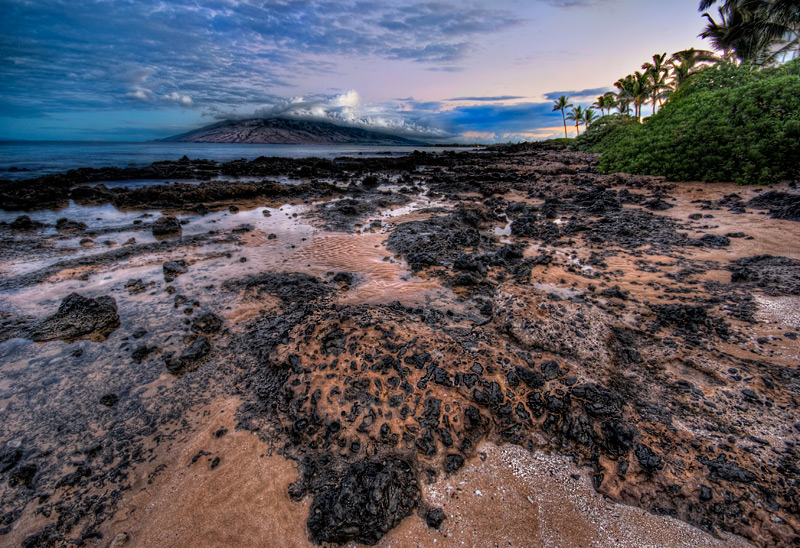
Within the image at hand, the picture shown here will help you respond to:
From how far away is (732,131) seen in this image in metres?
14.6

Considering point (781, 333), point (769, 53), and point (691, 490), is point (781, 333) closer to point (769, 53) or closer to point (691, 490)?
point (691, 490)

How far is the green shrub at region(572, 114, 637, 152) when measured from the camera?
42531 mm

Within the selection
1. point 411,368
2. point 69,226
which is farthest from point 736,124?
point 69,226

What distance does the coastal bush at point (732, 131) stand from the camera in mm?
13227

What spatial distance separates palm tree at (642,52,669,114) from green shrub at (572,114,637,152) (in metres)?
5.53

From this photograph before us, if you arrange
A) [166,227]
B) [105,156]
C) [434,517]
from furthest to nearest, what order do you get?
[105,156], [166,227], [434,517]

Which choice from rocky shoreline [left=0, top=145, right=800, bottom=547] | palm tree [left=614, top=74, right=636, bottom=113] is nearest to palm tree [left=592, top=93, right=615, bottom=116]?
palm tree [left=614, top=74, right=636, bottom=113]

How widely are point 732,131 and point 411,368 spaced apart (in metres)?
21.3

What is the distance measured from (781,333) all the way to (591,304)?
2.90 metres

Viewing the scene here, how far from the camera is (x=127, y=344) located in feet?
19.8

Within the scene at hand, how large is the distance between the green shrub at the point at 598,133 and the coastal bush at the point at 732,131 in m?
Result: 24.7

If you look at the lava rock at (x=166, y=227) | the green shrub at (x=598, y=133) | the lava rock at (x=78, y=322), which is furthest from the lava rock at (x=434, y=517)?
the green shrub at (x=598, y=133)

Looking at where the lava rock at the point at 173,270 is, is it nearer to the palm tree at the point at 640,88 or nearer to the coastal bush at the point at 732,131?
the coastal bush at the point at 732,131

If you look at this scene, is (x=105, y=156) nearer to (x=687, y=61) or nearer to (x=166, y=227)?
(x=166, y=227)
